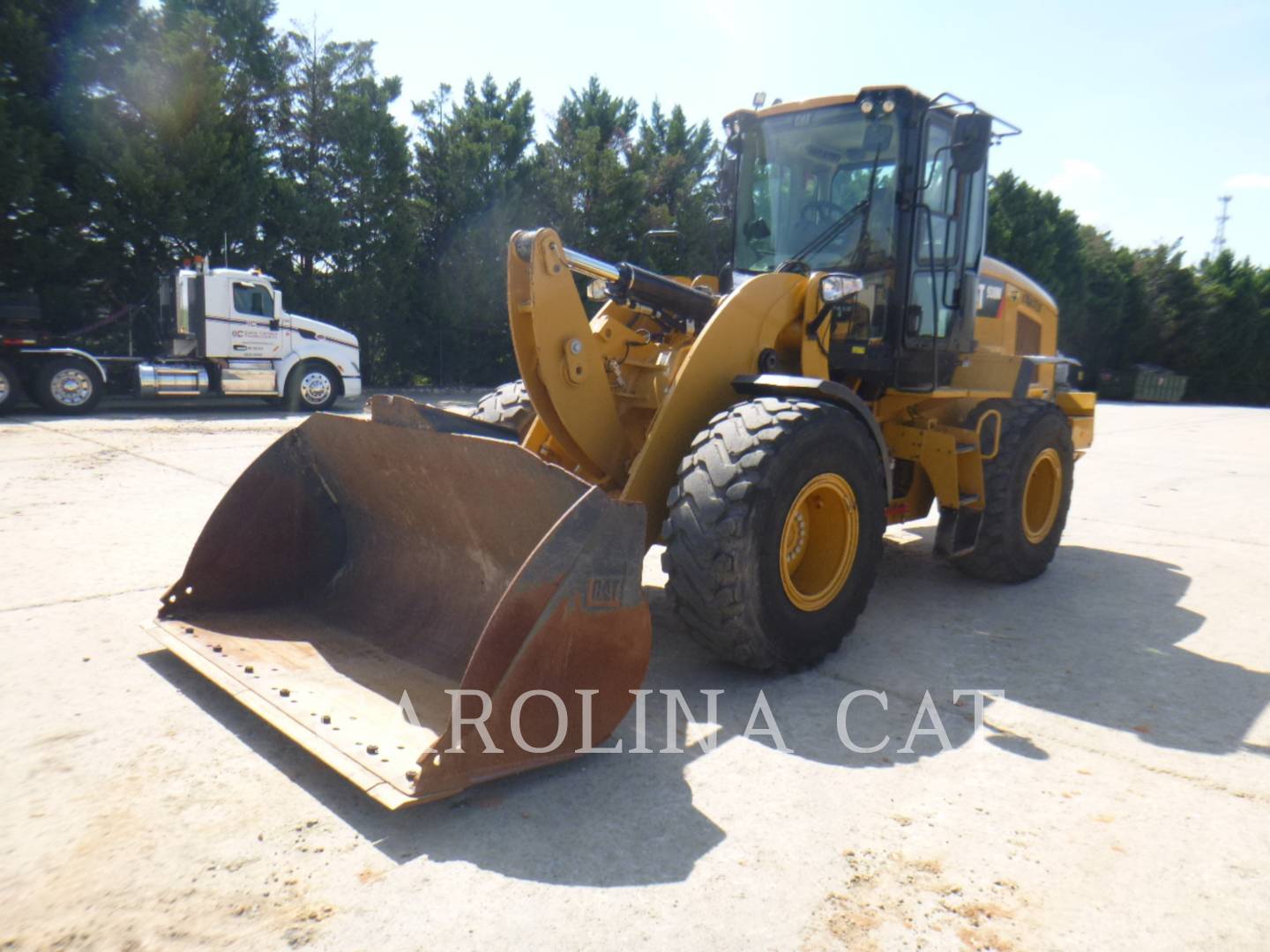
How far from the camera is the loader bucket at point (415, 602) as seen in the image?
114 inches

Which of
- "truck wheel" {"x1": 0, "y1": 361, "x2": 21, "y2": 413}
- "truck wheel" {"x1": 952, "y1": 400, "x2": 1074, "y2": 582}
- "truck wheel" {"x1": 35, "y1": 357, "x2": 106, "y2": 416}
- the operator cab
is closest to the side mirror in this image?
the operator cab

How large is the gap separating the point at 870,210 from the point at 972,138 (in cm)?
61

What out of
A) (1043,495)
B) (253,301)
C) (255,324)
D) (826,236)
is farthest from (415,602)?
(253,301)

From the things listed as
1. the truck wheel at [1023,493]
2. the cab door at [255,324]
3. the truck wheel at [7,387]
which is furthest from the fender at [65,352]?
the truck wheel at [1023,493]

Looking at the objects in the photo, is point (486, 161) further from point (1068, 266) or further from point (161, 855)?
point (161, 855)

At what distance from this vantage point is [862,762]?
3.36m

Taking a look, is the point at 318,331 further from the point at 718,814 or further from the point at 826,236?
the point at 718,814

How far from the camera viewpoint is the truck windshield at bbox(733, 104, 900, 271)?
16.7ft

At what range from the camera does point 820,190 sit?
17.3ft

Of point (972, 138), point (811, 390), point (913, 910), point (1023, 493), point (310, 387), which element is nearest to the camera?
point (913, 910)

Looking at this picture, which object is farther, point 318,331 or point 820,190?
point 318,331

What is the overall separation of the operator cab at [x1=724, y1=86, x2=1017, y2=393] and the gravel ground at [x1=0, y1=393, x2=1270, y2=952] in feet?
5.18

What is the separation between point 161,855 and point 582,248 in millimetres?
22352

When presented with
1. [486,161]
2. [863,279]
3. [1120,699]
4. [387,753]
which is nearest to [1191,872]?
[1120,699]
